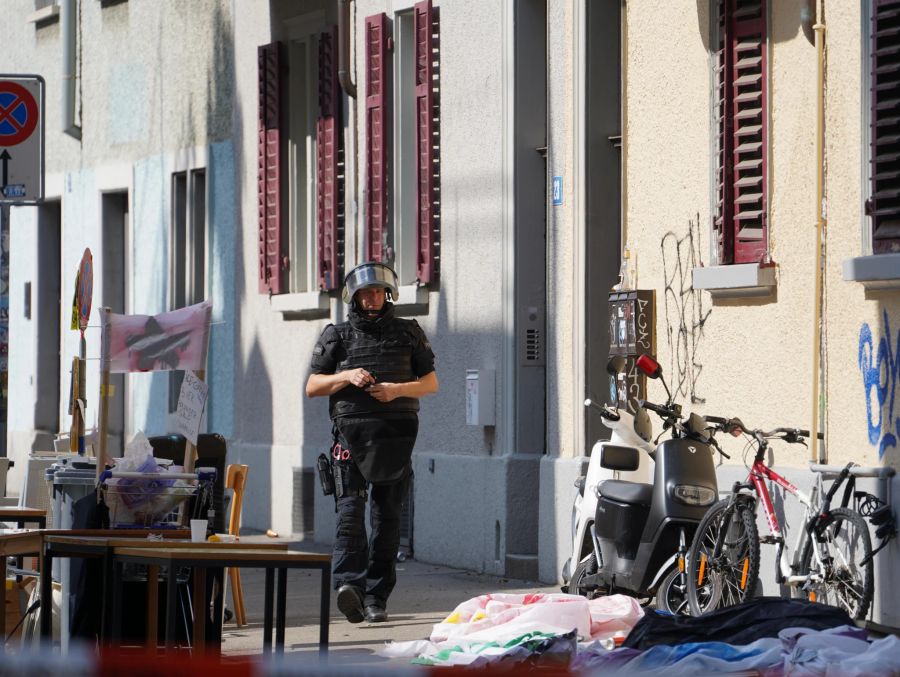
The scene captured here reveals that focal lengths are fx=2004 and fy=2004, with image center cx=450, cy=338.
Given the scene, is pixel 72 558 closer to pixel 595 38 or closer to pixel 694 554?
pixel 694 554

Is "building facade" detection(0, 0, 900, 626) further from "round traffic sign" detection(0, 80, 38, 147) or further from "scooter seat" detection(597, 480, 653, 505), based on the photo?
"round traffic sign" detection(0, 80, 38, 147)

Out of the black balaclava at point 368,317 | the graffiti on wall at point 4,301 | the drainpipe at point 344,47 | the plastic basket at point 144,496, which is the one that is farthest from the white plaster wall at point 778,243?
the graffiti on wall at point 4,301

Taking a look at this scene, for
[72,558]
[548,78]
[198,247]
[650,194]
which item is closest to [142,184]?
[198,247]

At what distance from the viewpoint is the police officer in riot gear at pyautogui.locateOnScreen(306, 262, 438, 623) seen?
35.5 ft

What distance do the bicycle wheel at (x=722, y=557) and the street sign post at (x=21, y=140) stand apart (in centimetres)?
562

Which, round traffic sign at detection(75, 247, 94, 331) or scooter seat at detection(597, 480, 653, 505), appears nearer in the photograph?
scooter seat at detection(597, 480, 653, 505)

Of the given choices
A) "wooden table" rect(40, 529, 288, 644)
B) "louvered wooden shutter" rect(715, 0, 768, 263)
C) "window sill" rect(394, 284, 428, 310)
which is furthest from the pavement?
"louvered wooden shutter" rect(715, 0, 768, 263)

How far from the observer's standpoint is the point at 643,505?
1042 centimetres

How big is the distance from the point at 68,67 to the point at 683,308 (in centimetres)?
1253

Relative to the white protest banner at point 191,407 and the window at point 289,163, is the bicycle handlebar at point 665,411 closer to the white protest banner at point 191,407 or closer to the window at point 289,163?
the white protest banner at point 191,407

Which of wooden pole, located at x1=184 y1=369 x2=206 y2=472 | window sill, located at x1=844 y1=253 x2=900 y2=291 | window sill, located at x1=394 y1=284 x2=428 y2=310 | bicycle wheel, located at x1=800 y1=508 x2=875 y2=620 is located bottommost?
bicycle wheel, located at x1=800 y1=508 x2=875 y2=620

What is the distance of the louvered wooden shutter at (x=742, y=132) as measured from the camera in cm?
1100

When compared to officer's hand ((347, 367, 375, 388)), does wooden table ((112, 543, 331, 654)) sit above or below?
below

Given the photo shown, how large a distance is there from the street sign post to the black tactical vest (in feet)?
10.8
